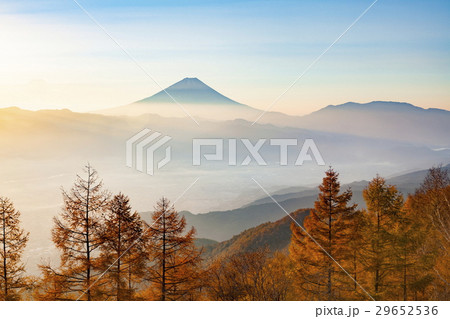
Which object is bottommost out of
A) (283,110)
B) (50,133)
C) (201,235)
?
(201,235)

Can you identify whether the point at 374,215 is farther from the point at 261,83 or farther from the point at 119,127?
the point at 119,127

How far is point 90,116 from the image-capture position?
1686 centimetres

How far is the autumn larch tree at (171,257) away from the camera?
11430mm

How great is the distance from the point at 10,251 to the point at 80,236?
2.22m

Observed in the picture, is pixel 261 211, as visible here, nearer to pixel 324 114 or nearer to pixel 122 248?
pixel 324 114

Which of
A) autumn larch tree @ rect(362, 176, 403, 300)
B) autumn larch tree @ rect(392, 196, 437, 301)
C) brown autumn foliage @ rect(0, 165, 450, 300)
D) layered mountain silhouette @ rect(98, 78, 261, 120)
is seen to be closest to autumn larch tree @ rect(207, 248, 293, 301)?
brown autumn foliage @ rect(0, 165, 450, 300)

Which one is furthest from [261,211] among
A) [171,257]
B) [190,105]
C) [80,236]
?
[80,236]

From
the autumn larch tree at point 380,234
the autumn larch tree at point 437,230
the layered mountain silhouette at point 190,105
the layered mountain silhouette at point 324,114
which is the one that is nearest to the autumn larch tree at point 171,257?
the autumn larch tree at point 380,234

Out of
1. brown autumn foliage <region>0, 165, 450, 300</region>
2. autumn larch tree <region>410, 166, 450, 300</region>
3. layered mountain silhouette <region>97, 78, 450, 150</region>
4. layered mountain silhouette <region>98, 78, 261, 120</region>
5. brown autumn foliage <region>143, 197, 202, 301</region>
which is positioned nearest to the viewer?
brown autumn foliage <region>0, 165, 450, 300</region>

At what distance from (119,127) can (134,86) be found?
249cm

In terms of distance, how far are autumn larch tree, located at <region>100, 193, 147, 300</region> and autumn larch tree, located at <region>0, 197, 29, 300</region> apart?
2448 millimetres

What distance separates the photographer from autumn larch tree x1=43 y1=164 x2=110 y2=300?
35.2ft

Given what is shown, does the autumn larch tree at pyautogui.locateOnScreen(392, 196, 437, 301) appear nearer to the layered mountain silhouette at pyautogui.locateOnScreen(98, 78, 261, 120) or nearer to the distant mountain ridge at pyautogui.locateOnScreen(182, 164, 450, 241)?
the distant mountain ridge at pyautogui.locateOnScreen(182, 164, 450, 241)
